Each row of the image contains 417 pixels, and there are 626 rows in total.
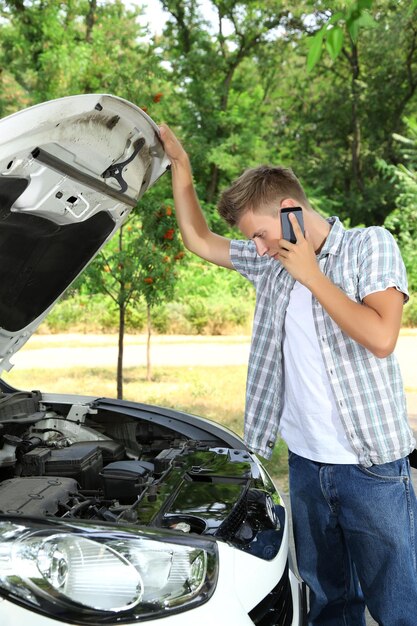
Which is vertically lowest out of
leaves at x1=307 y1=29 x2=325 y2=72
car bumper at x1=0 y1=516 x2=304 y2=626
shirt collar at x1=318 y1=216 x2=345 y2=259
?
car bumper at x1=0 y1=516 x2=304 y2=626

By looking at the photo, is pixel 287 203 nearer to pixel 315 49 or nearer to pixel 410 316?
pixel 315 49

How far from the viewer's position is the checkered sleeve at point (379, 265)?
213 cm

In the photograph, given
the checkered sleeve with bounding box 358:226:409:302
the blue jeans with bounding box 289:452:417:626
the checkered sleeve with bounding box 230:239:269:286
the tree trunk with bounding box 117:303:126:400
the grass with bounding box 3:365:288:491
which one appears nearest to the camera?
the checkered sleeve with bounding box 358:226:409:302

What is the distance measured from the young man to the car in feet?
0.83

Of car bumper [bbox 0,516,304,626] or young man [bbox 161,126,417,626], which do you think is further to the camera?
young man [bbox 161,126,417,626]

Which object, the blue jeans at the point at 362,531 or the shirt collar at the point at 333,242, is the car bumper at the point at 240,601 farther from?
the shirt collar at the point at 333,242

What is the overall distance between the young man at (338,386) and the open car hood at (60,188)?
0.49 metres

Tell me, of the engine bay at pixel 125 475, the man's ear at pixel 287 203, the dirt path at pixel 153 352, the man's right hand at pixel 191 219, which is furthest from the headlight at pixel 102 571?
the dirt path at pixel 153 352

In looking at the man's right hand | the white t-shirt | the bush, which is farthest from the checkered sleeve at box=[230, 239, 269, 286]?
the bush

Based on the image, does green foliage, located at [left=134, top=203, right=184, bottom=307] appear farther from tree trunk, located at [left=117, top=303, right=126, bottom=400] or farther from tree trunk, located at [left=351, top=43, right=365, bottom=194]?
tree trunk, located at [left=351, top=43, right=365, bottom=194]

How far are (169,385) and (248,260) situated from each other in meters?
6.77

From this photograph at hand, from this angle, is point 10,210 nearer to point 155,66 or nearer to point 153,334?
point 155,66

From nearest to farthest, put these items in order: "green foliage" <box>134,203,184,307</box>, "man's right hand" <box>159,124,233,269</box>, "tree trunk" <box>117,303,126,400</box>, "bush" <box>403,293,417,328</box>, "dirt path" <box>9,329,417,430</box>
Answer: "man's right hand" <box>159,124,233,269</box> → "green foliage" <box>134,203,184,307</box> → "tree trunk" <box>117,303,126,400</box> → "dirt path" <box>9,329,417,430</box> → "bush" <box>403,293,417,328</box>

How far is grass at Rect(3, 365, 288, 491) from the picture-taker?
Result: 26.8ft
